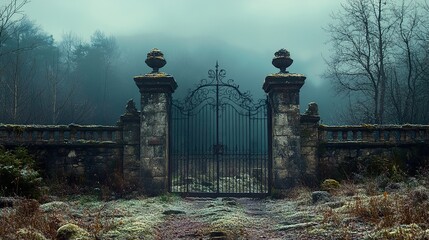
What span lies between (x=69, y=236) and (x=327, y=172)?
8448 millimetres

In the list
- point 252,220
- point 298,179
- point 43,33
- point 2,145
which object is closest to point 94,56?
point 43,33

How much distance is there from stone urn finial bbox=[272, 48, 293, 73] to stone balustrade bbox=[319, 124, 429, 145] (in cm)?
209

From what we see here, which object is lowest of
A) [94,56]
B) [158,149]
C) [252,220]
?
[252,220]

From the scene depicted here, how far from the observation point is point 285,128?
1272 cm

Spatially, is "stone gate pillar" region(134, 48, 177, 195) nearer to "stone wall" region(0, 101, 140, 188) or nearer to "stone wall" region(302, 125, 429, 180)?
"stone wall" region(0, 101, 140, 188)

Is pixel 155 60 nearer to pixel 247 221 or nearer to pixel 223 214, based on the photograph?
pixel 223 214

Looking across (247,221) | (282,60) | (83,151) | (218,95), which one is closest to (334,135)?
(282,60)

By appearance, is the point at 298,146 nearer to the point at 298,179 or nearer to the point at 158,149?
the point at 298,179

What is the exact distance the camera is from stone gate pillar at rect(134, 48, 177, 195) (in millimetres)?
12555

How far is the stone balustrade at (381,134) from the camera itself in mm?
13062

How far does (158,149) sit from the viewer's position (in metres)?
12.6

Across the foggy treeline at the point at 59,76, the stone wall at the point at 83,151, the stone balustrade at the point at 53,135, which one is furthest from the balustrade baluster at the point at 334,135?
the foggy treeline at the point at 59,76

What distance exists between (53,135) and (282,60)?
705cm

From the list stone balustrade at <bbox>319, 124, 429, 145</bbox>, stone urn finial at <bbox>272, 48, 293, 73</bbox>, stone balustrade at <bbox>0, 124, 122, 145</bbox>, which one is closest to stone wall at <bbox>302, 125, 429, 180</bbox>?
stone balustrade at <bbox>319, 124, 429, 145</bbox>
